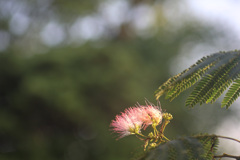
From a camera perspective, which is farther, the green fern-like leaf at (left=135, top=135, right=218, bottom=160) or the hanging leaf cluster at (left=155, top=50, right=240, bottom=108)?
the hanging leaf cluster at (left=155, top=50, right=240, bottom=108)

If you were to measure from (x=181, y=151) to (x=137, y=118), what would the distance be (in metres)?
0.39

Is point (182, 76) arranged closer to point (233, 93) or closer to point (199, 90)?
point (199, 90)

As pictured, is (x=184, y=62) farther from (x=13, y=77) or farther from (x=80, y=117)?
(x=13, y=77)

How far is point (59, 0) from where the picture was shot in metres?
11.5

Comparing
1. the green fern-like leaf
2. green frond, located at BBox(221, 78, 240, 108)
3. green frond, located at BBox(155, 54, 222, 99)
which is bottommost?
the green fern-like leaf

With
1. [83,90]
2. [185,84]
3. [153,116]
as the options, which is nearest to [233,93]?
[185,84]

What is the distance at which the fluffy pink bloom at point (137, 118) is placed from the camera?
1.49 meters

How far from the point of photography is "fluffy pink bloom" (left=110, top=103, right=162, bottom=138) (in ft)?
4.88

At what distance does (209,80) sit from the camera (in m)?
1.46

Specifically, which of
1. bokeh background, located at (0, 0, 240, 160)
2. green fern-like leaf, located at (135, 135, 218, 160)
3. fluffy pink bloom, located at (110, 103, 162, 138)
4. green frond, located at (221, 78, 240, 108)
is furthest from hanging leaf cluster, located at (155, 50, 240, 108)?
bokeh background, located at (0, 0, 240, 160)

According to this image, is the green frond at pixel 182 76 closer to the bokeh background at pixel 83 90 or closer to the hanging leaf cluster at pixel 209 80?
the hanging leaf cluster at pixel 209 80

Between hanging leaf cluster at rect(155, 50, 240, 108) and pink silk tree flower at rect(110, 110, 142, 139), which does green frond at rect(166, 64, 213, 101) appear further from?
pink silk tree flower at rect(110, 110, 142, 139)

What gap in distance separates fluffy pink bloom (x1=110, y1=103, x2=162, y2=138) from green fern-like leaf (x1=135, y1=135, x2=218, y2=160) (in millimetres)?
291

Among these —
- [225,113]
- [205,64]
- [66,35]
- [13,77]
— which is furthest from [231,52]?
[66,35]
